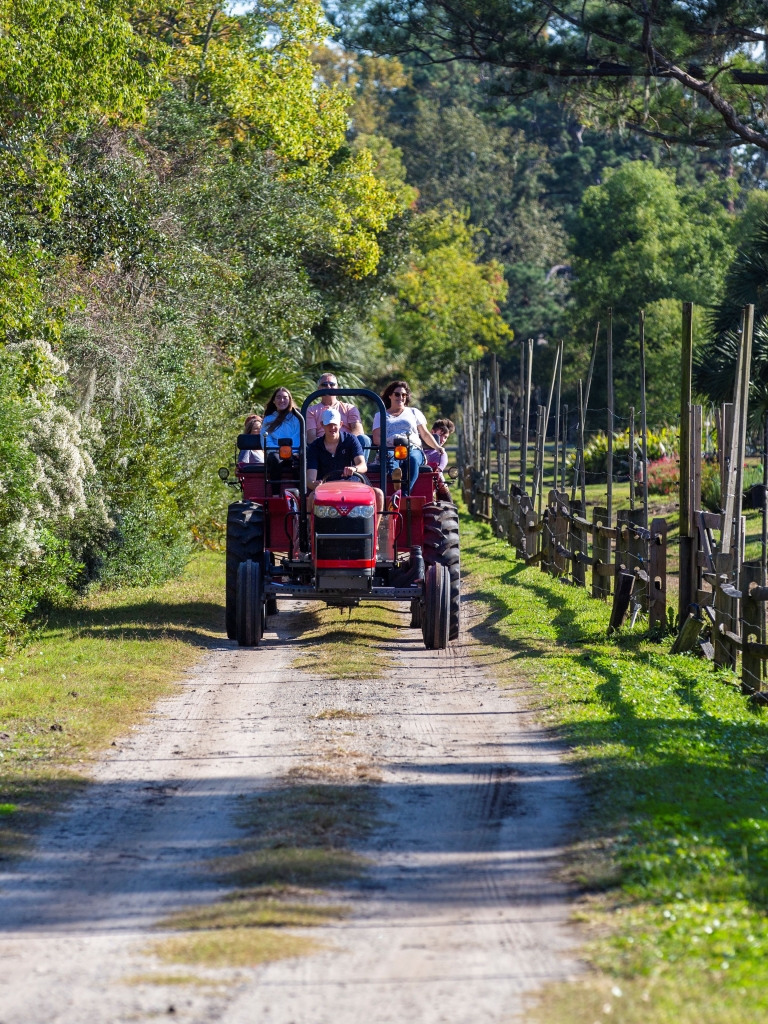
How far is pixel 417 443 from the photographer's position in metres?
14.2

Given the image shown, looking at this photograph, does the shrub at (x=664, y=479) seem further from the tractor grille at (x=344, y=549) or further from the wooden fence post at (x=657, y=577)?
the tractor grille at (x=344, y=549)

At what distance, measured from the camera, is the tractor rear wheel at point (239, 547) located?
515 inches

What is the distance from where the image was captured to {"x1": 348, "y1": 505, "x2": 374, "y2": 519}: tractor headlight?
40.0 ft

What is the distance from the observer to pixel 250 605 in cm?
1283

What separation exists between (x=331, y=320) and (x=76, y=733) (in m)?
23.5

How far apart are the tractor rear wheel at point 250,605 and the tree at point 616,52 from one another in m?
13.0

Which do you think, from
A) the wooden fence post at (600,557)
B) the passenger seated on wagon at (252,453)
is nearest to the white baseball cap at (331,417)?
the passenger seated on wagon at (252,453)

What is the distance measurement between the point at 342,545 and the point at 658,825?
6.05 m

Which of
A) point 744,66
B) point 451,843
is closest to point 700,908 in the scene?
point 451,843

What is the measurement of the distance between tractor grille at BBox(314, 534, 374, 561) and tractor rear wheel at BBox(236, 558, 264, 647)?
800 mm

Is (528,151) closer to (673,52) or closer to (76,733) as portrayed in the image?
(673,52)

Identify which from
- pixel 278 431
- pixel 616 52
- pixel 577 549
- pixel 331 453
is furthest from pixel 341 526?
pixel 616 52

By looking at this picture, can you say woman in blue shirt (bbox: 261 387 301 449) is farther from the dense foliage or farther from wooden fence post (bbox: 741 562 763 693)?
wooden fence post (bbox: 741 562 763 693)

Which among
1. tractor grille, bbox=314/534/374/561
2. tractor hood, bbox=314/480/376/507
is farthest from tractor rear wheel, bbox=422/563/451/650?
tractor hood, bbox=314/480/376/507
